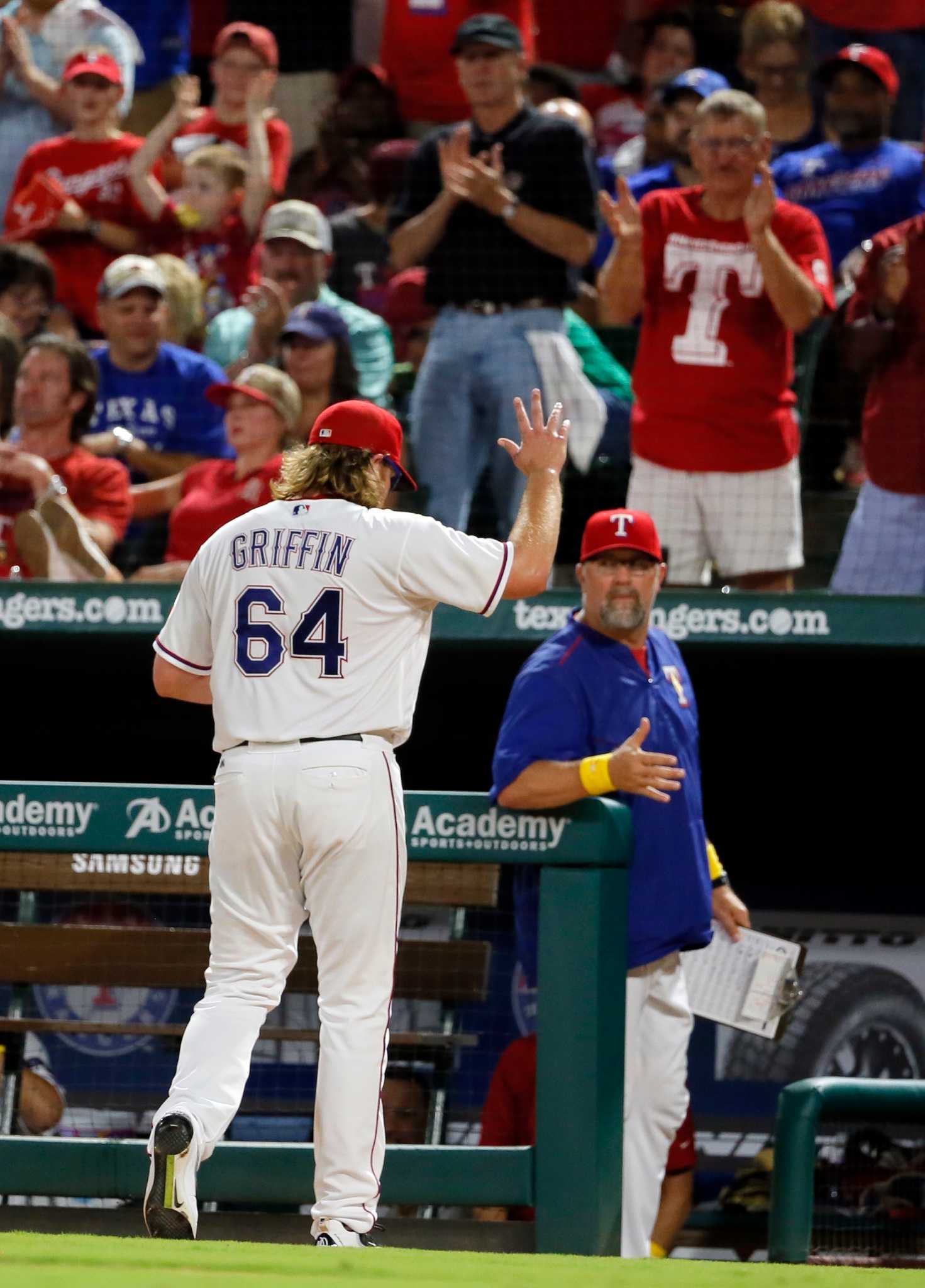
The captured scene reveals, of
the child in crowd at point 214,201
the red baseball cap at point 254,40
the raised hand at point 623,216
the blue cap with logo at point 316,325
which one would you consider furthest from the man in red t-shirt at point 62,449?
the red baseball cap at point 254,40

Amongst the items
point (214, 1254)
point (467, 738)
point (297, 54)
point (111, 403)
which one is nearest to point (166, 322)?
point (111, 403)

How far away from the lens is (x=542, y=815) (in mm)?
4082

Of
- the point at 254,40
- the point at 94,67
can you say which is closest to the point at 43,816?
the point at 94,67

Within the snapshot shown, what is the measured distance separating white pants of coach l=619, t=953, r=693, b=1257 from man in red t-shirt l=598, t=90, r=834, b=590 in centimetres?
170

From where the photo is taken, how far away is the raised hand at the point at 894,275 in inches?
235

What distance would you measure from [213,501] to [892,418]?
2.21 m

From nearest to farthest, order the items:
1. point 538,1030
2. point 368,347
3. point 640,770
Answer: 1. point 538,1030
2. point 640,770
3. point 368,347

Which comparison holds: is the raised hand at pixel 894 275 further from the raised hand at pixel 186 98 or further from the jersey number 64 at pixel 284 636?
the raised hand at pixel 186 98

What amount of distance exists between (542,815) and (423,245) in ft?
10.3

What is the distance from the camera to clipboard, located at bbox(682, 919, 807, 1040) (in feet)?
16.7

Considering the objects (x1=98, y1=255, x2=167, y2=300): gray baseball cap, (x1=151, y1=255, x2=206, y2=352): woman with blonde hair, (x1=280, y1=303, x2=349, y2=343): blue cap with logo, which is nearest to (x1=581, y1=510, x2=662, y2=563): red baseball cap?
(x1=280, y1=303, x2=349, y2=343): blue cap with logo

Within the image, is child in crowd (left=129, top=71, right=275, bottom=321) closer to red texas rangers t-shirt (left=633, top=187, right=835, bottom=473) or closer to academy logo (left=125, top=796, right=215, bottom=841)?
red texas rangers t-shirt (left=633, top=187, right=835, bottom=473)

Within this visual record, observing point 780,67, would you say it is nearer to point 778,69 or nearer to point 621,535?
point 778,69

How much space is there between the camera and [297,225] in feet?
24.0
